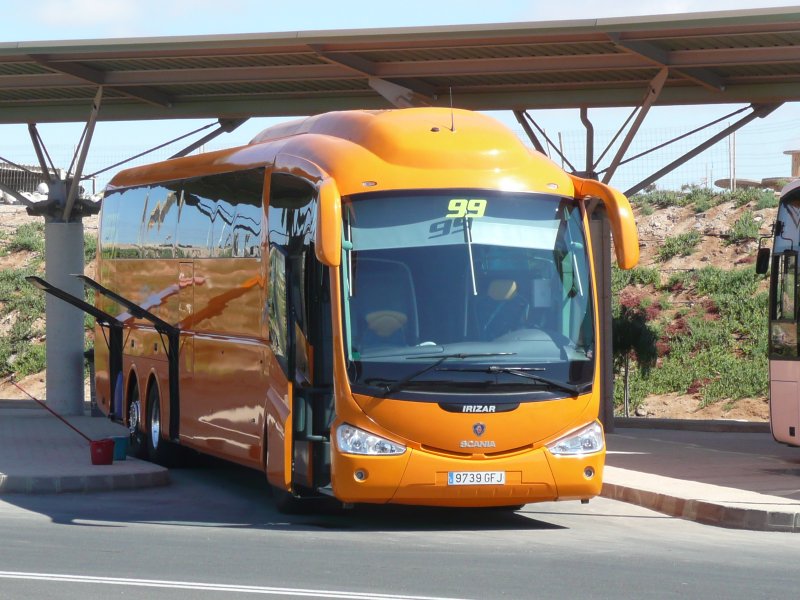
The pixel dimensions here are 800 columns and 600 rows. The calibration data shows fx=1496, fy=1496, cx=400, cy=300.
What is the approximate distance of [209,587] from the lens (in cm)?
911

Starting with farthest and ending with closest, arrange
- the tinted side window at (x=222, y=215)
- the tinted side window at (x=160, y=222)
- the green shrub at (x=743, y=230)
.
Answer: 1. the green shrub at (x=743, y=230)
2. the tinted side window at (x=160, y=222)
3. the tinted side window at (x=222, y=215)

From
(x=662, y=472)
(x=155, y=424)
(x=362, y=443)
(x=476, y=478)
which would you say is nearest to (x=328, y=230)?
(x=362, y=443)

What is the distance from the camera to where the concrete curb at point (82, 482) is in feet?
49.5

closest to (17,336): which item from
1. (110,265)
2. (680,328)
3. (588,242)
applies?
(680,328)

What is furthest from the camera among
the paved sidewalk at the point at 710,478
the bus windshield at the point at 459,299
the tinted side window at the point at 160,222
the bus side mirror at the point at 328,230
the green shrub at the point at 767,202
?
the green shrub at the point at 767,202

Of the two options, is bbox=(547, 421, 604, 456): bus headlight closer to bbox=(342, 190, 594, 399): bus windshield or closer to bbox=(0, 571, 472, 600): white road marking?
bbox=(342, 190, 594, 399): bus windshield

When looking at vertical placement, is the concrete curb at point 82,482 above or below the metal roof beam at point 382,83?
below

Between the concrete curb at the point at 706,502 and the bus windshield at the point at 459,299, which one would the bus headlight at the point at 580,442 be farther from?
the concrete curb at the point at 706,502

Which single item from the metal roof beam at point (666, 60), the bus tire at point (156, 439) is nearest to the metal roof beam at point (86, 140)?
the bus tire at point (156, 439)

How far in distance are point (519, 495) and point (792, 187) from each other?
7138 mm

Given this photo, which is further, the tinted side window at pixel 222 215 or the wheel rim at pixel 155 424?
the wheel rim at pixel 155 424

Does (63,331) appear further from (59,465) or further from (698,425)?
(698,425)

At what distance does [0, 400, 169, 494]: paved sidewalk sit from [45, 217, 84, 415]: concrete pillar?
1899mm

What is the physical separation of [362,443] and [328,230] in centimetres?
170
